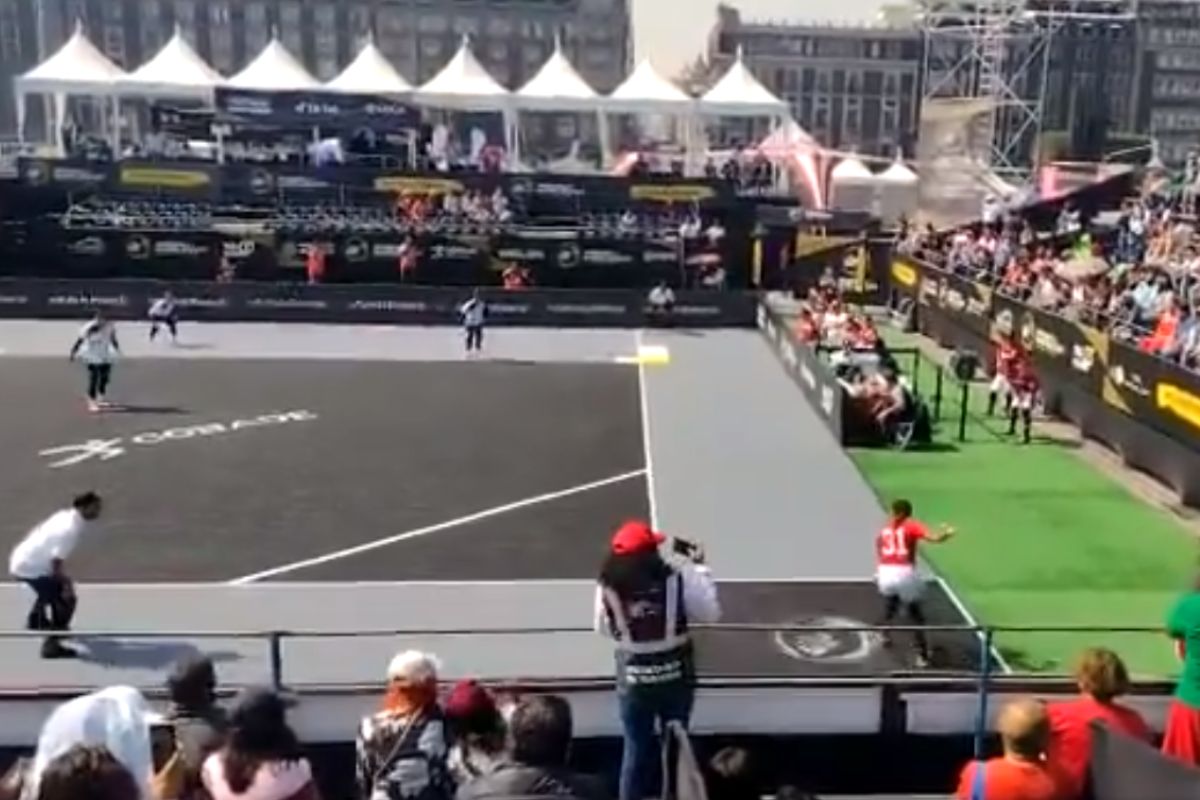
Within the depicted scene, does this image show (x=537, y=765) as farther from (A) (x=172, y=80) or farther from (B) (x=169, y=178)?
(A) (x=172, y=80)

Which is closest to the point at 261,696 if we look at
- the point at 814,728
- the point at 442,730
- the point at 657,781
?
the point at 442,730

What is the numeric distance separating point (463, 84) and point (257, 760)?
163ft

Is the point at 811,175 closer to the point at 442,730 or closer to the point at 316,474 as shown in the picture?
the point at 316,474

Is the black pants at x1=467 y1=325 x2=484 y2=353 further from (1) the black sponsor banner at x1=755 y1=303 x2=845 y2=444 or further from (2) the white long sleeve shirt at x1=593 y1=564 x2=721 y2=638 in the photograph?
(2) the white long sleeve shirt at x1=593 y1=564 x2=721 y2=638

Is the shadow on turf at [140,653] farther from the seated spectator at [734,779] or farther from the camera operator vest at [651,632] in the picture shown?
the seated spectator at [734,779]

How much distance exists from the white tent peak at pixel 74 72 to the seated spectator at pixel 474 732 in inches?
1931

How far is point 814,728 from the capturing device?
9.40 meters

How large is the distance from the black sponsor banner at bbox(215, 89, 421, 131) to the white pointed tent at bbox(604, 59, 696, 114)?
796 cm

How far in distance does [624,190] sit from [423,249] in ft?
24.2

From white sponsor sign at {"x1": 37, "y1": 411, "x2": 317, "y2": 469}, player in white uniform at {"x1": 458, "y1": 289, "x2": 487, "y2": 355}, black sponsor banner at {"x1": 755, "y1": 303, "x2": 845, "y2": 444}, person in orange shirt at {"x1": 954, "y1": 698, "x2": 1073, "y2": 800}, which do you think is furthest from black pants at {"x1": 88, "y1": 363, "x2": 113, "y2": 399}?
person in orange shirt at {"x1": 954, "y1": 698, "x2": 1073, "y2": 800}

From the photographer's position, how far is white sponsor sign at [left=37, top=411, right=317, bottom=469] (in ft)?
67.6

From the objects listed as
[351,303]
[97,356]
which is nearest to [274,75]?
[351,303]

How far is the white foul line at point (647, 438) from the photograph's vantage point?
714 inches

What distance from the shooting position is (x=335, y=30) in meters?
164
